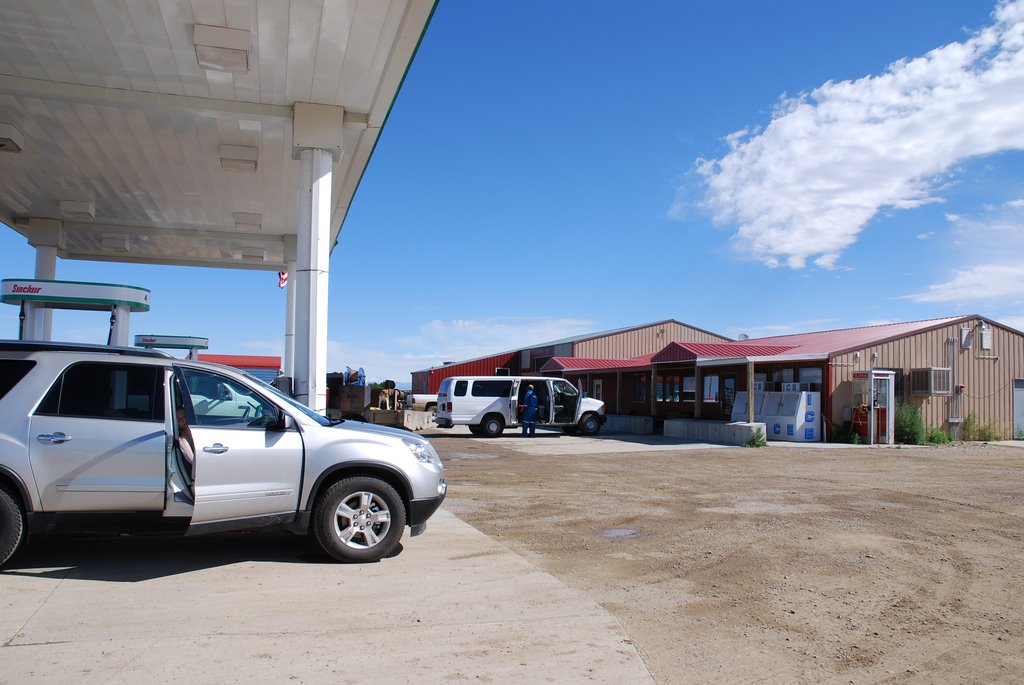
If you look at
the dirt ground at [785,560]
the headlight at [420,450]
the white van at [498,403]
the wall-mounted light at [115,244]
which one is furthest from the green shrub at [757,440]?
the wall-mounted light at [115,244]

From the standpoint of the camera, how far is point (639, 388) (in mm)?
34438

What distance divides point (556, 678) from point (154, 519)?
370cm

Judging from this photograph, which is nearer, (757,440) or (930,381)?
(757,440)

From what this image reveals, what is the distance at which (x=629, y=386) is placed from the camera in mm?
35188

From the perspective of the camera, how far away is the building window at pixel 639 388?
3397 cm

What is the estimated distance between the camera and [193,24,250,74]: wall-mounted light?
30.5ft

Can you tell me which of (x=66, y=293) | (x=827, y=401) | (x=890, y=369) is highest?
(x=66, y=293)

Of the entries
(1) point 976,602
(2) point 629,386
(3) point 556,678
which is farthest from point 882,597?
(2) point 629,386

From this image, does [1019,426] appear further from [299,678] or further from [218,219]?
[299,678]

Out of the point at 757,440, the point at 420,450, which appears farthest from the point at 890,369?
the point at 420,450

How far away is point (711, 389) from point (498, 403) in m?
8.64

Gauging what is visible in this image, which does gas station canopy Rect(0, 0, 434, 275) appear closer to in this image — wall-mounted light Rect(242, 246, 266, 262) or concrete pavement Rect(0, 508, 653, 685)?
wall-mounted light Rect(242, 246, 266, 262)

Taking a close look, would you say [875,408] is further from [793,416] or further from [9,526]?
[9,526]

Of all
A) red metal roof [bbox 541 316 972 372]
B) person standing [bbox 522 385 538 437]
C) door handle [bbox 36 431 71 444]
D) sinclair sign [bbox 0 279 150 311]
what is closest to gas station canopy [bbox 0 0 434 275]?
sinclair sign [bbox 0 279 150 311]
